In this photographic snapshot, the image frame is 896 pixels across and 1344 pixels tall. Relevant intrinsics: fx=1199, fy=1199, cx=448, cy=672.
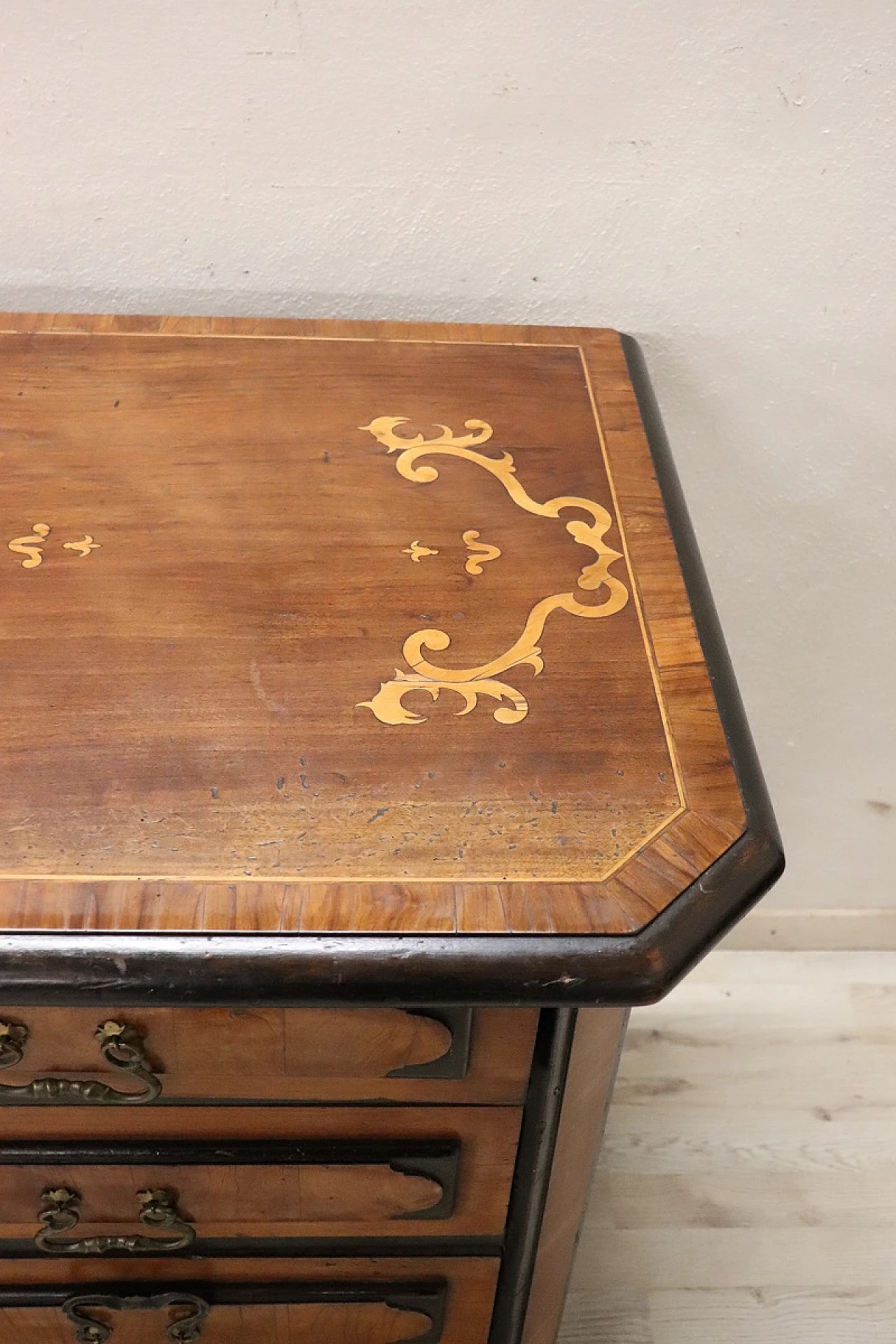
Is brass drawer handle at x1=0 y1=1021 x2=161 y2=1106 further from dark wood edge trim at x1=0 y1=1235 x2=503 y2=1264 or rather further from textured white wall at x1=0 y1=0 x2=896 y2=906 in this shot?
textured white wall at x1=0 y1=0 x2=896 y2=906

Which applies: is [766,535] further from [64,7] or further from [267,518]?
[64,7]

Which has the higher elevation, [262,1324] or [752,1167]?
[262,1324]

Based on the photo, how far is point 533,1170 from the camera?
74cm

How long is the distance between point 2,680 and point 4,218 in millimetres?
508

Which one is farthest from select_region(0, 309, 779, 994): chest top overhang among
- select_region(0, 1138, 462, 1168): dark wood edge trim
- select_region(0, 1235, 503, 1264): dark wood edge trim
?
select_region(0, 1235, 503, 1264): dark wood edge trim

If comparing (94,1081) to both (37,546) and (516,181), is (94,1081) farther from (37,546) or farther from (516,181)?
(516,181)

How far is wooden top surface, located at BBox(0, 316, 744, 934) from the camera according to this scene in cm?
61

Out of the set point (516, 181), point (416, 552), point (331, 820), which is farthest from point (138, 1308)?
point (516, 181)

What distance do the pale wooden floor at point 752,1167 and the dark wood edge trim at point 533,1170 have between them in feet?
1.39

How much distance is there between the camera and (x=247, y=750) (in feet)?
2.20

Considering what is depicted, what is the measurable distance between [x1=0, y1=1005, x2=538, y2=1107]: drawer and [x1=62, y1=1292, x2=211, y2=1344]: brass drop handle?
0.67 feet

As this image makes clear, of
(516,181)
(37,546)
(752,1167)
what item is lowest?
(752,1167)

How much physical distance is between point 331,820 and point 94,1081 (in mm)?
210

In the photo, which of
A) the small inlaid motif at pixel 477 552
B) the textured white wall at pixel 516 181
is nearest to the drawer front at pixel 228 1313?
the small inlaid motif at pixel 477 552
